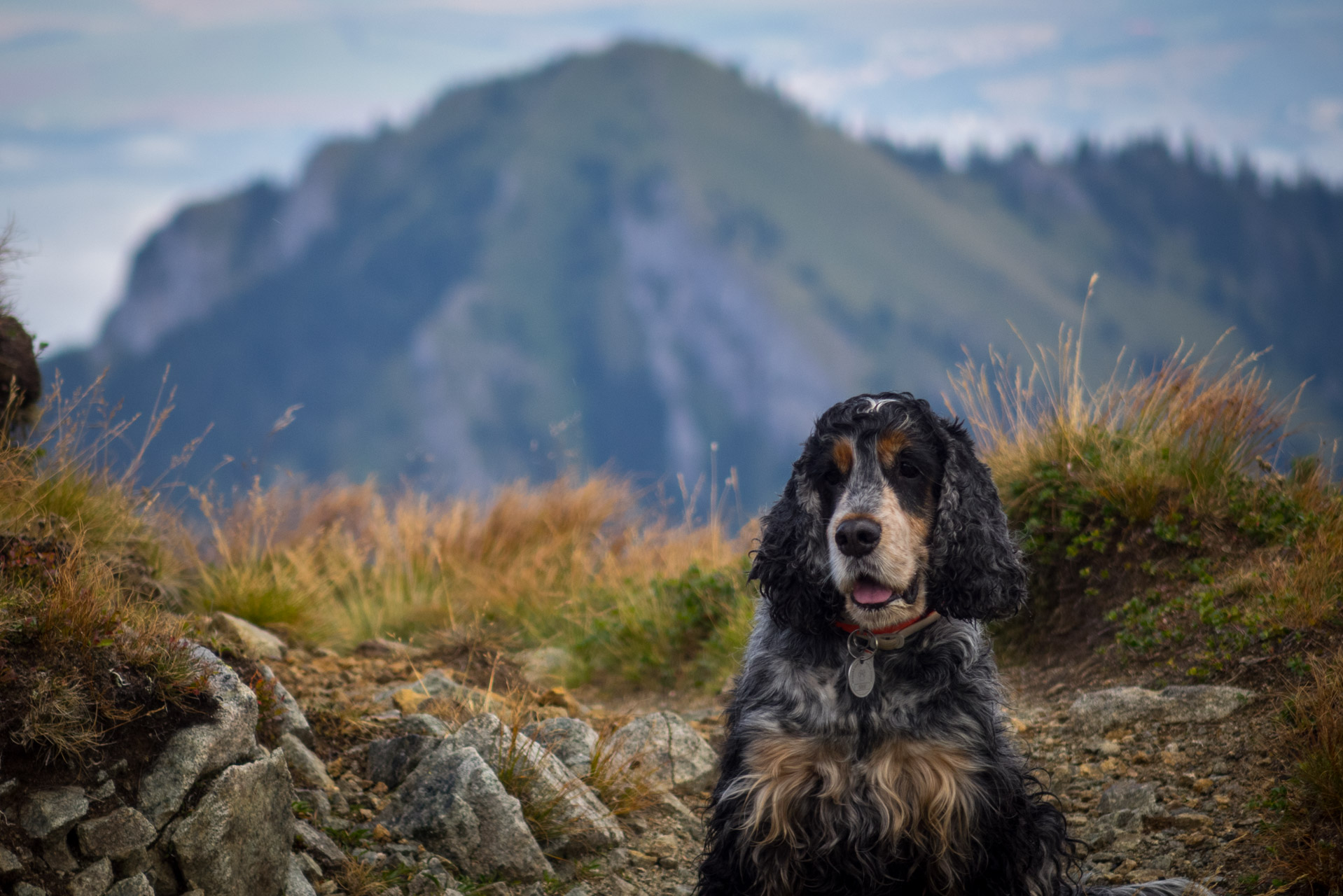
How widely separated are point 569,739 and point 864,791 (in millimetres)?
2117

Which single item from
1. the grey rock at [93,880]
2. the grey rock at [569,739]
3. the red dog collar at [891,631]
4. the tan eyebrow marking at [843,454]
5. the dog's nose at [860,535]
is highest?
the tan eyebrow marking at [843,454]

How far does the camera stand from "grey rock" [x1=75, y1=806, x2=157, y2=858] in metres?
3.18

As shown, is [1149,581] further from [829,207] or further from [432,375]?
[829,207]

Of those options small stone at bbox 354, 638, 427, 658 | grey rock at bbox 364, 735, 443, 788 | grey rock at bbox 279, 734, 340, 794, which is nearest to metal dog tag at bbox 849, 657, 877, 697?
grey rock at bbox 364, 735, 443, 788

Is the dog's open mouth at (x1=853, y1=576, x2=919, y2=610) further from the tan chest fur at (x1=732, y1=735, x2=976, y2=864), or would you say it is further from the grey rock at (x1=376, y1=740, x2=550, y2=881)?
the grey rock at (x1=376, y1=740, x2=550, y2=881)

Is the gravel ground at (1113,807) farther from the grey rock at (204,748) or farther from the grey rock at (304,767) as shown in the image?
the grey rock at (204,748)

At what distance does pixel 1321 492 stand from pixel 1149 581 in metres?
1.12

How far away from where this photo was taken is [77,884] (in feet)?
10.2

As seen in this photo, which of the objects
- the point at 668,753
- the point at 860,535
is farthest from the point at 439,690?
the point at 860,535

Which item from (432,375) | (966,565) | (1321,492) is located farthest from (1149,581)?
(432,375)

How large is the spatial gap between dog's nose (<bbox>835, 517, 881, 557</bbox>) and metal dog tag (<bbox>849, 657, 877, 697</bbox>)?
0.44 meters

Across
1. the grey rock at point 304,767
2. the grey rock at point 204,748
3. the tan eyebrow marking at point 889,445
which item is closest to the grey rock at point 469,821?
the grey rock at point 304,767

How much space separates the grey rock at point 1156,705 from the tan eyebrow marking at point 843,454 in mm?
2718

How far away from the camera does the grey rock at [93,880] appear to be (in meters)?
3.10
